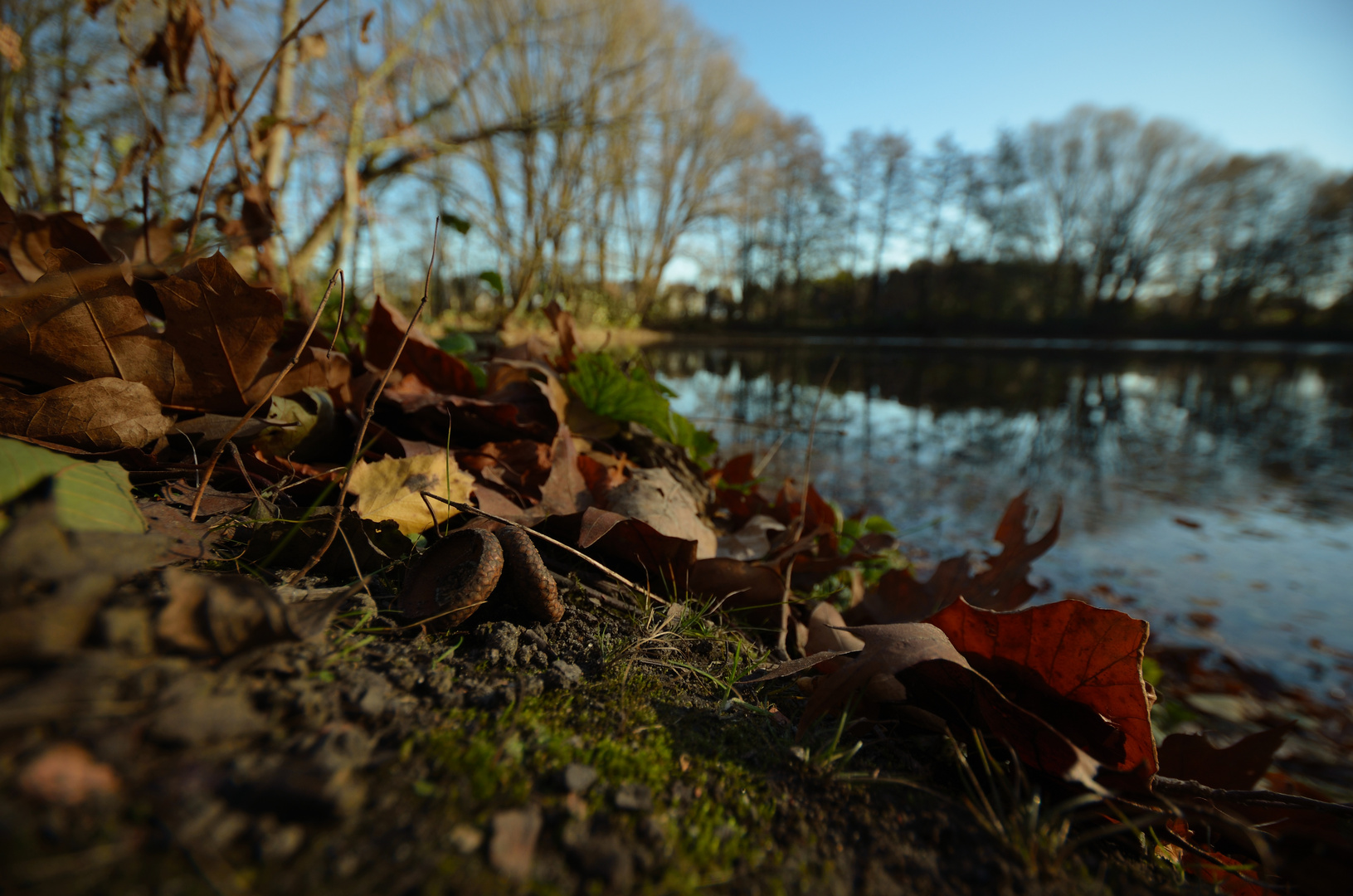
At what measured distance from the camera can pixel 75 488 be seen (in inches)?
20.8

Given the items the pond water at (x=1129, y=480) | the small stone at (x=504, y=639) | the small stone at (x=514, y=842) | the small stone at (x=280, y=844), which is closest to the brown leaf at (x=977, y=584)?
the pond water at (x=1129, y=480)

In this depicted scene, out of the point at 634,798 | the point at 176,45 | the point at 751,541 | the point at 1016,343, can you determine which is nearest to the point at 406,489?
the point at 634,798

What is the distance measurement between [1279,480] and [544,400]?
6.22m

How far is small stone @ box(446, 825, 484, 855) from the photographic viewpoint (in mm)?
357

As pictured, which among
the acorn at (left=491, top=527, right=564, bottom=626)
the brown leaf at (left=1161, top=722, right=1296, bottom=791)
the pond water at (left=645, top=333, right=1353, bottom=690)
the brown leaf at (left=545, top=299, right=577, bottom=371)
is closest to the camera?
the acorn at (left=491, top=527, right=564, bottom=626)

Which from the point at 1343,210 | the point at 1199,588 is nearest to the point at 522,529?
the point at 1199,588

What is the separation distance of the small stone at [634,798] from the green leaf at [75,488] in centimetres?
48

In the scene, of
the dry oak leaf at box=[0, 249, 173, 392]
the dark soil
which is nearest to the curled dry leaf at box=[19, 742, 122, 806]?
the dark soil

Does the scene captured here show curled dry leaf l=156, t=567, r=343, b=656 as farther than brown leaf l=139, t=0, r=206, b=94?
No

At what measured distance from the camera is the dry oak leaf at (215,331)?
0.79 m

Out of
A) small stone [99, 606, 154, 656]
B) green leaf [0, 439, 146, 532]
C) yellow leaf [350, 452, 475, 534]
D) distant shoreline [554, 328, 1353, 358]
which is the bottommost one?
distant shoreline [554, 328, 1353, 358]

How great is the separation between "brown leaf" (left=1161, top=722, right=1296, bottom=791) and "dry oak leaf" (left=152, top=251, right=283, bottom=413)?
4.84 feet

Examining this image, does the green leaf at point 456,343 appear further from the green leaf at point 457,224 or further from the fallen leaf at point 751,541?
the fallen leaf at point 751,541

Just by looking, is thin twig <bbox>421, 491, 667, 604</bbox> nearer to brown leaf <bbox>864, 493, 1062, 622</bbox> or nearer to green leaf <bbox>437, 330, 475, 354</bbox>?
brown leaf <bbox>864, 493, 1062, 622</bbox>
